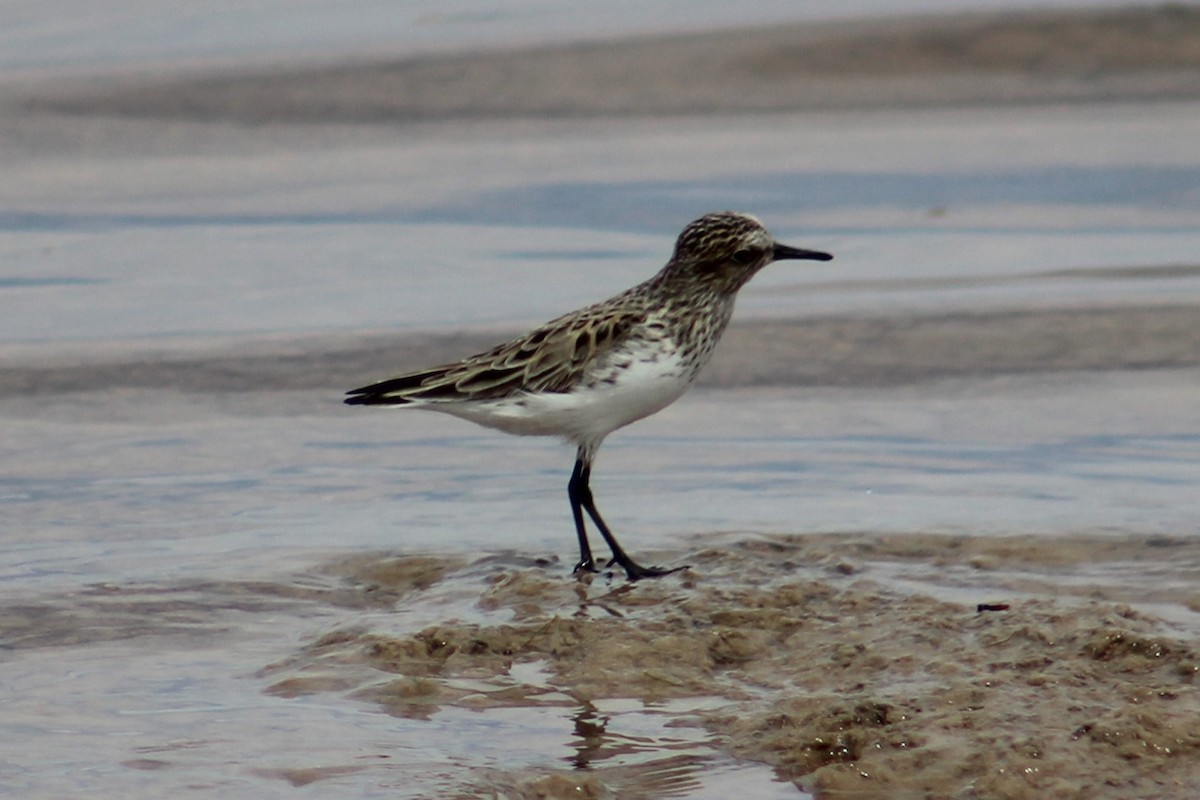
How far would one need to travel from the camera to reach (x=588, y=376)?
20.5ft

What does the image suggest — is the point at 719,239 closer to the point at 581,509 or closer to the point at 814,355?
the point at 581,509

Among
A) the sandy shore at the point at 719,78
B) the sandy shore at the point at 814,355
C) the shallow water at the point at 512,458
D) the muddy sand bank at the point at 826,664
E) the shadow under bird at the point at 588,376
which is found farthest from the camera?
the sandy shore at the point at 719,78

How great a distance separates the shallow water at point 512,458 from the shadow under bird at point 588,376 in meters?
0.45

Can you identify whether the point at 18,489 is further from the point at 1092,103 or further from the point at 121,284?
the point at 1092,103

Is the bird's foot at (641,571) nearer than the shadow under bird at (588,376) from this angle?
Yes

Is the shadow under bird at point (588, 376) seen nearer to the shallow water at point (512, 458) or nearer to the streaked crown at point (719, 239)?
the streaked crown at point (719, 239)

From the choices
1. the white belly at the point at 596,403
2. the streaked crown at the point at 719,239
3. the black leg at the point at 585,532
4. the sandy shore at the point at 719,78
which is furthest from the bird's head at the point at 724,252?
the sandy shore at the point at 719,78

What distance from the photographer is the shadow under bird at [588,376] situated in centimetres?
624

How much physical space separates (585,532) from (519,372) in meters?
0.57

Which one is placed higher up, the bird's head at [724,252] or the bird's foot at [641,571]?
the bird's head at [724,252]

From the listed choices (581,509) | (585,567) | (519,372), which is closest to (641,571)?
(585,567)

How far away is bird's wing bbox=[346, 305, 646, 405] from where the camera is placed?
6.28m

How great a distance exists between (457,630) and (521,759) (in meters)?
0.90

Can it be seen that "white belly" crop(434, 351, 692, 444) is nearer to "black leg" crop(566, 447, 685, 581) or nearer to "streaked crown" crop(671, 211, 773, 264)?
"black leg" crop(566, 447, 685, 581)
